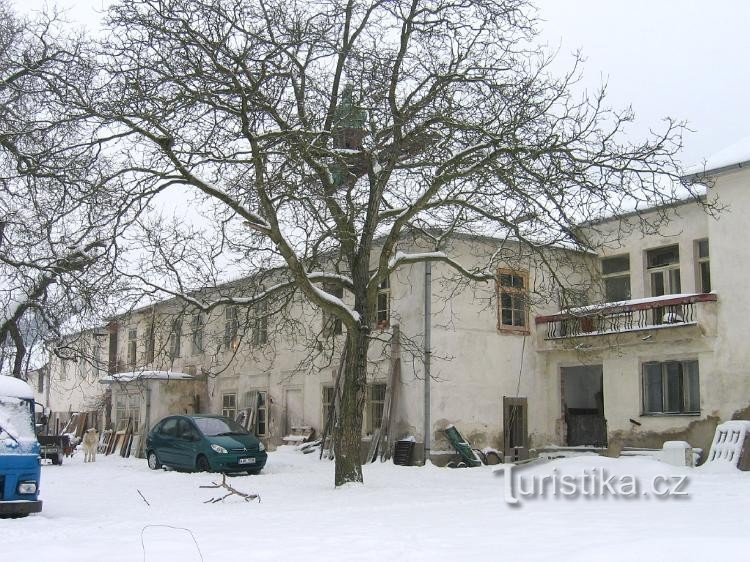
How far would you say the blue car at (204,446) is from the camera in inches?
Answer: 805

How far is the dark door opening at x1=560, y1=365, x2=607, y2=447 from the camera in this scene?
2561cm

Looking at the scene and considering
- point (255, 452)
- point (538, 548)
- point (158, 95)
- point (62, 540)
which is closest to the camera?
point (538, 548)

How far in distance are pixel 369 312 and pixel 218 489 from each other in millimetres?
4588

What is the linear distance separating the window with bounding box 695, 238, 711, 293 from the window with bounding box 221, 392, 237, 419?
16.9 metres

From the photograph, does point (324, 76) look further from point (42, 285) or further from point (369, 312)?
point (42, 285)

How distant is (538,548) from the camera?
8.76 meters

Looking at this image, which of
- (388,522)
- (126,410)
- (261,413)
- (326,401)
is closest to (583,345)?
(326,401)

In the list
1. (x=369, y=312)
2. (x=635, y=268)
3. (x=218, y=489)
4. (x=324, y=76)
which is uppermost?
(x=324, y=76)

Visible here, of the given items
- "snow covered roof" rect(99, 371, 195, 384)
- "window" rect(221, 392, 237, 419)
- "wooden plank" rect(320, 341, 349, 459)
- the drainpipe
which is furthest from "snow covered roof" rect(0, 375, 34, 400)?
"window" rect(221, 392, 237, 419)

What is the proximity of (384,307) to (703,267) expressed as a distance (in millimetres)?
8871

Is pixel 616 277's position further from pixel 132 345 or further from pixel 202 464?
pixel 132 345

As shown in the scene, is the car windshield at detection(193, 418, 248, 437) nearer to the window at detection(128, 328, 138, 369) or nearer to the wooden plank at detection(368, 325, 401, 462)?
the wooden plank at detection(368, 325, 401, 462)

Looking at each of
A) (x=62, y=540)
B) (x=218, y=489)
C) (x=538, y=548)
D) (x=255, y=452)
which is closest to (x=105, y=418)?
(x=255, y=452)

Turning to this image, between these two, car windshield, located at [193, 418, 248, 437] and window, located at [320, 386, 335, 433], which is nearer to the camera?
car windshield, located at [193, 418, 248, 437]
